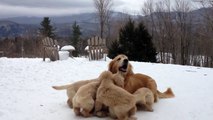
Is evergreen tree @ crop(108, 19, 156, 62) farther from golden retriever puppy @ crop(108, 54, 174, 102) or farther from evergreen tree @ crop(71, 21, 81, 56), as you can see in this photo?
evergreen tree @ crop(71, 21, 81, 56)

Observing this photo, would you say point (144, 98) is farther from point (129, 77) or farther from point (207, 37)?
point (207, 37)

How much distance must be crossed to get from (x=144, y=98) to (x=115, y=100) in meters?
0.99

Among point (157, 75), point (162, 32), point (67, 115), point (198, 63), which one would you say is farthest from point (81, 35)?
point (67, 115)

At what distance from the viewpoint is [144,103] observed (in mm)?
6090

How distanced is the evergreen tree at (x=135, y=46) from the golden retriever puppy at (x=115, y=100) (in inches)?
762

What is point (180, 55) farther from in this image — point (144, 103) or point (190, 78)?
point (144, 103)

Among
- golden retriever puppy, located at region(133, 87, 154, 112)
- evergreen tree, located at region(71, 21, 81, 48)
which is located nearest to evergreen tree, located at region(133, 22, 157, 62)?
golden retriever puppy, located at region(133, 87, 154, 112)

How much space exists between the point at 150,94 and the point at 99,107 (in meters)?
1.19

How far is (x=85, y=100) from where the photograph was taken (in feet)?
18.2

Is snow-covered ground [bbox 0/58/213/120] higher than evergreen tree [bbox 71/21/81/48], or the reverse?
evergreen tree [bbox 71/21/81/48]

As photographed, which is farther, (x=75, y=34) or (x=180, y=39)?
(x=75, y=34)

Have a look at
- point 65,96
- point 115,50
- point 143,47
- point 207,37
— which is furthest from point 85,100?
point 207,37

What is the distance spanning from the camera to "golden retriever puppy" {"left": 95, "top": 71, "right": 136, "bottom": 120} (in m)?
5.29

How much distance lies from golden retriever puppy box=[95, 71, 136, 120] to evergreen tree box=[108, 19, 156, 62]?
19.3m
